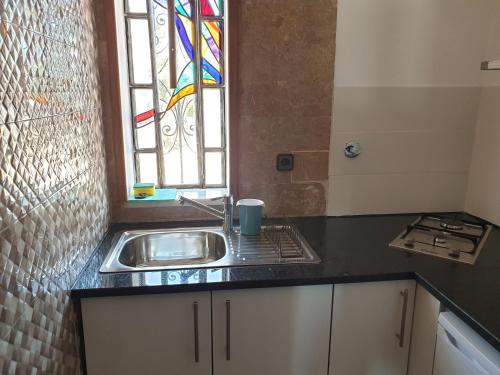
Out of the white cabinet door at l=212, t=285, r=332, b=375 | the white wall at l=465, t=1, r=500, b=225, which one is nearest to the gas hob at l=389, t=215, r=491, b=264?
the white wall at l=465, t=1, r=500, b=225

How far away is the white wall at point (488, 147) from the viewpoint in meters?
1.90

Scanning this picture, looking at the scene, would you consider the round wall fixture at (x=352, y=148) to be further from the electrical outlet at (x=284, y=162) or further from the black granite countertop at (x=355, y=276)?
the black granite countertop at (x=355, y=276)

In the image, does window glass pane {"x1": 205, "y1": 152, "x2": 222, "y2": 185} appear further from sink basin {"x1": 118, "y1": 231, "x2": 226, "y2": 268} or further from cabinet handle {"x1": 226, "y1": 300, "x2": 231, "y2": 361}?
cabinet handle {"x1": 226, "y1": 300, "x2": 231, "y2": 361}

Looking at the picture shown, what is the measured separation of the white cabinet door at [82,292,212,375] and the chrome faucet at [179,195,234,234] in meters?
0.50

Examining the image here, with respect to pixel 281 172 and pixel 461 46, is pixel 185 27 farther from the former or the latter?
pixel 461 46

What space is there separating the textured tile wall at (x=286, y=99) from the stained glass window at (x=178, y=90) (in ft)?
0.55

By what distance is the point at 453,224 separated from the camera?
186 centimetres

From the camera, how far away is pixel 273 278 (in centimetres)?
139

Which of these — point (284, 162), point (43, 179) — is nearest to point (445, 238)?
point (284, 162)

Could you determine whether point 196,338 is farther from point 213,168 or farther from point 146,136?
point 146,136

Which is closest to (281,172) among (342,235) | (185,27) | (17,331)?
(342,235)

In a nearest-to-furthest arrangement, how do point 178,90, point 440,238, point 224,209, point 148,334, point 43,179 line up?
1. point 43,179
2. point 148,334
3. point 440,238
4. point 224,209
5. point 178,90

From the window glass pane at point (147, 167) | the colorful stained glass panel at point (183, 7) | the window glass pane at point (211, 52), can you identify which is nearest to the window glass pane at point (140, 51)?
the colorful stained glass panel at point (183, 7)

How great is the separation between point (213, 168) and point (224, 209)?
1.06 feet
